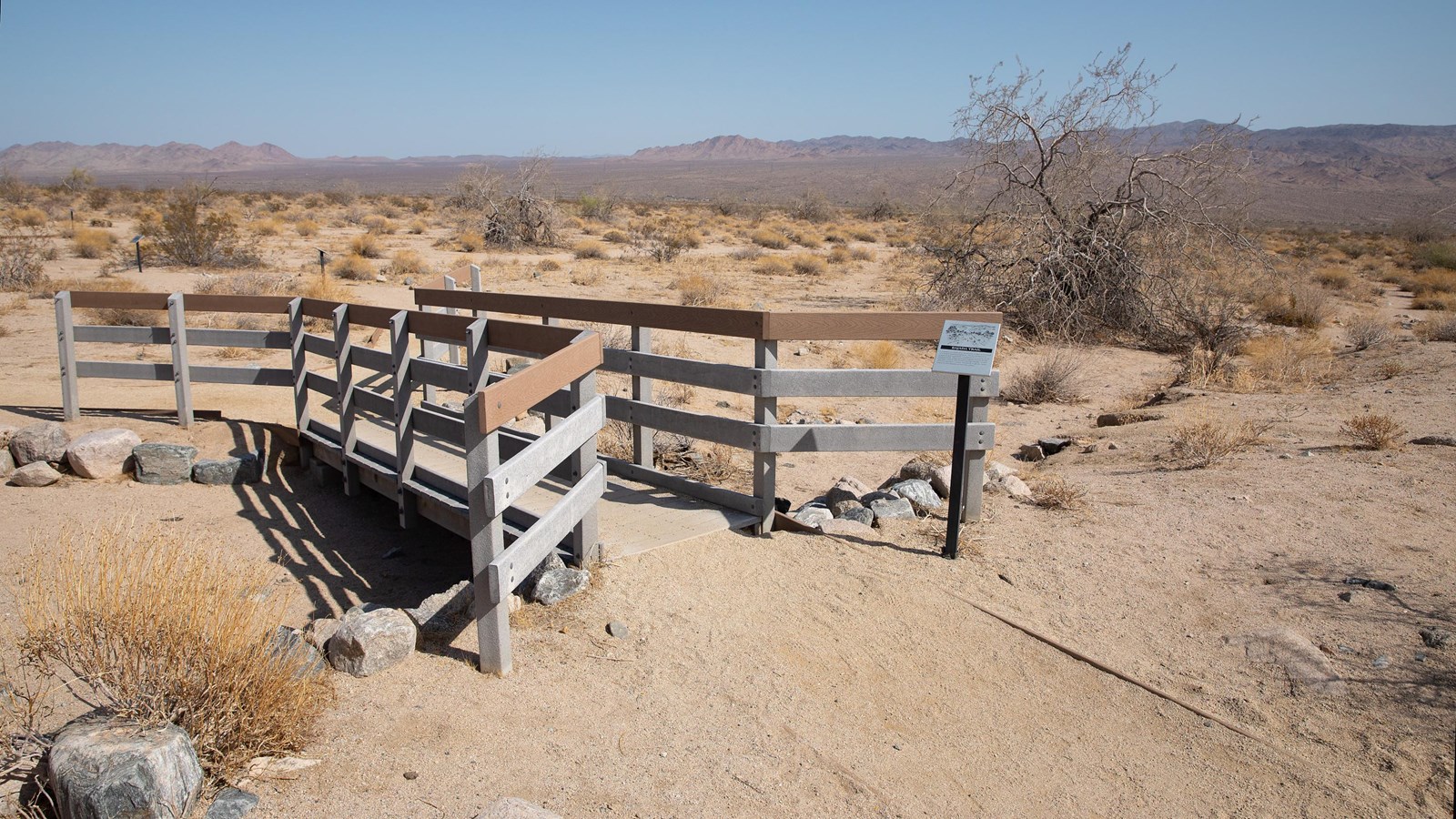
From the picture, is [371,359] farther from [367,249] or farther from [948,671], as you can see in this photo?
[367,249]

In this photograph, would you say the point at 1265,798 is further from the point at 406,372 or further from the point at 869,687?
the point at 406,372

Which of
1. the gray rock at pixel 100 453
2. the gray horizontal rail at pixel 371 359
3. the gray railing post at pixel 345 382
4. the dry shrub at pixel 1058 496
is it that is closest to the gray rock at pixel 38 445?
the gray rock at pixel 100 453

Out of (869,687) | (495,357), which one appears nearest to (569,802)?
(869,687)

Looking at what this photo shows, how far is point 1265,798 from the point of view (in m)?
3.49

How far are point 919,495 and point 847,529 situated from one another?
0.86 metres

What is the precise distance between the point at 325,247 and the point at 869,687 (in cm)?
2725

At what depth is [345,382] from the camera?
287 inches

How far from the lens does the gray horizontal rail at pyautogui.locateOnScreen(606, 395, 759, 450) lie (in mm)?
5801

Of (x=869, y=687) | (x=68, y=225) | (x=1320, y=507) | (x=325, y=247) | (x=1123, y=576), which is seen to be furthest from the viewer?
(x=68, y=225)

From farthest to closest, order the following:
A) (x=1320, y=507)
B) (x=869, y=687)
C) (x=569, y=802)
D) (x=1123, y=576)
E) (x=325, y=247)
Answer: (x=325, y=247) < (x=1320, y=507) < (x=1123, y=576) < (x=869, y=687) < (x=569, y=802)

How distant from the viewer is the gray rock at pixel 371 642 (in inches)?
161

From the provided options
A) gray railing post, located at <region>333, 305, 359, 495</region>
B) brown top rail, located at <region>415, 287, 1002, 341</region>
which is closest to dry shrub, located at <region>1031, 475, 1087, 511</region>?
brown top rail, located at <region>415, 287, 1002, 341</region>

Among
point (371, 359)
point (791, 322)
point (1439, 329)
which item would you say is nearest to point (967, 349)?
point (791, 322)

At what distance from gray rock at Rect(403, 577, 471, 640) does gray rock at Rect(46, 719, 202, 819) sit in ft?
4.58
